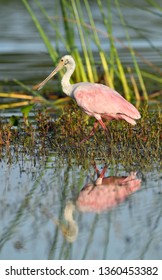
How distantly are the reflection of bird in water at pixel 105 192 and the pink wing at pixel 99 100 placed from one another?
5.17ft

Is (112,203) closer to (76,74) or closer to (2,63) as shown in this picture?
(76,74)

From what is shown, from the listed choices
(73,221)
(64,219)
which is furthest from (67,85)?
(73,221)

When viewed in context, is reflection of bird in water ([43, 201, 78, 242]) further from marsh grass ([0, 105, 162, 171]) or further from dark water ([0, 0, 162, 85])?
dark water ([0, 0, 162, 85])

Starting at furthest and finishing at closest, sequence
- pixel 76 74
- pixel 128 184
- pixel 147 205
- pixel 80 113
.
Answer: pixel 76 74
pixel 80 113
pixel 128 184
pixel 147 205

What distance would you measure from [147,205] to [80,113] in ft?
11.3

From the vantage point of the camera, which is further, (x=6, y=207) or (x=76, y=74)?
(x=76, y=74)

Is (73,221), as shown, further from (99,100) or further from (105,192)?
(99,100)

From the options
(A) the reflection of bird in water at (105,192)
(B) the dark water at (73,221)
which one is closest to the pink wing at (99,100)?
(B) the dark water at (73,221)

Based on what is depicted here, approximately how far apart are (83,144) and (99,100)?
630 mm

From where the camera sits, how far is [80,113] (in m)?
10.9

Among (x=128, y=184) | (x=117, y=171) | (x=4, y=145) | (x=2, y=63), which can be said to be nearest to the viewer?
(x=128, y=184)

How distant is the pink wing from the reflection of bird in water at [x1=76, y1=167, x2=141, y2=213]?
1.58 m
